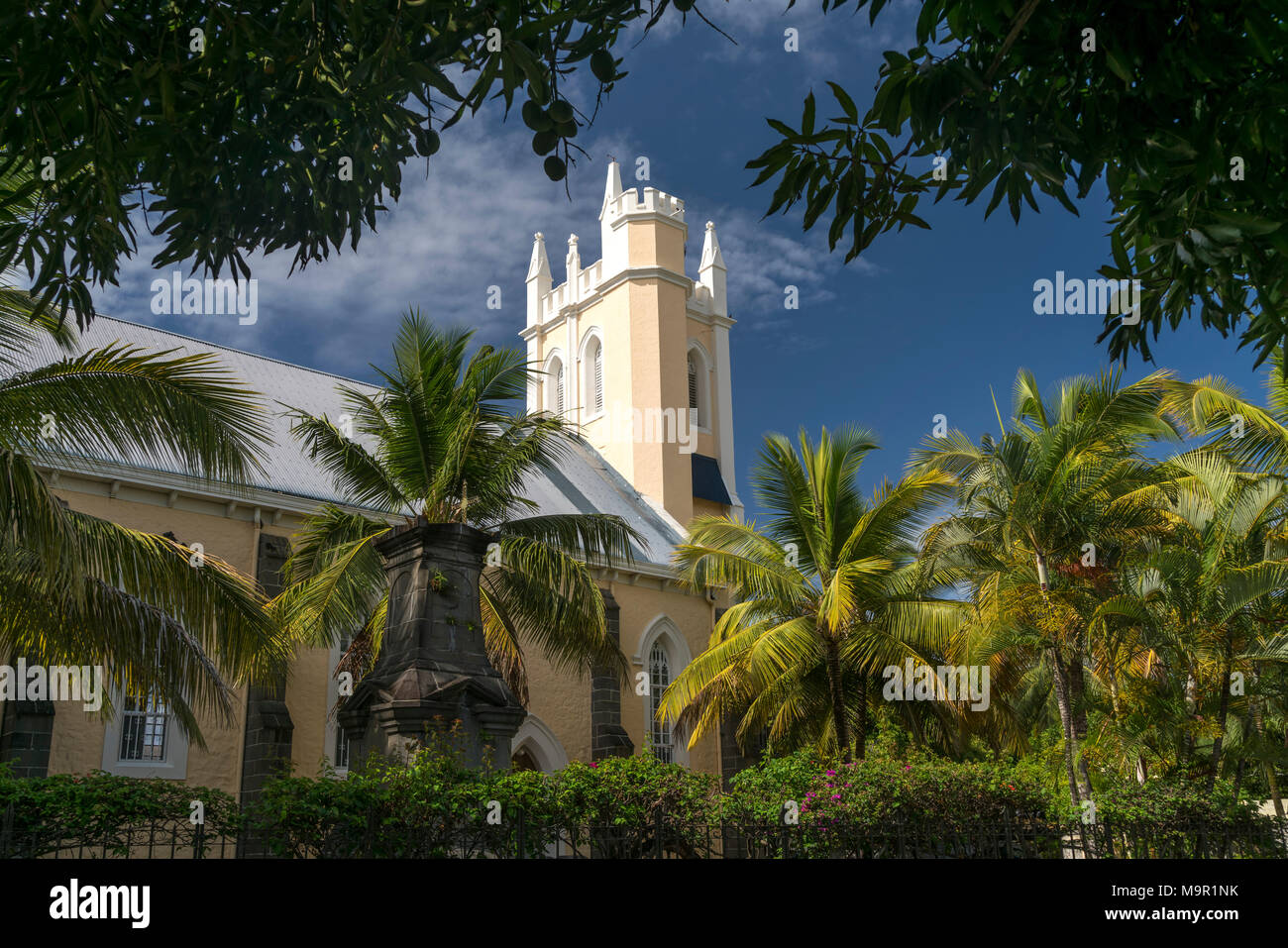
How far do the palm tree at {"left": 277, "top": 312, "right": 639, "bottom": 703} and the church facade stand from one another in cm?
182

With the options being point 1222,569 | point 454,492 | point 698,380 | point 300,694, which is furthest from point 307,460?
point 1222,569

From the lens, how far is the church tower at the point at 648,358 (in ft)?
108

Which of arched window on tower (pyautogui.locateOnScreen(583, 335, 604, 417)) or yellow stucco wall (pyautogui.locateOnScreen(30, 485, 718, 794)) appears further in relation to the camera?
arched window on tower (pyautogui.locateOnScreen(583, 335, 604, 417))

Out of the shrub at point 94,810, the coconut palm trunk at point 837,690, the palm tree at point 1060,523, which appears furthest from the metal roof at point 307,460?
the shrub at point 94,810

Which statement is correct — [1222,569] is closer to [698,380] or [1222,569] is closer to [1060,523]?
[1060,523]

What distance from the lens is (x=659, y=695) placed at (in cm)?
2828

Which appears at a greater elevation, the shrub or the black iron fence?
the shrub

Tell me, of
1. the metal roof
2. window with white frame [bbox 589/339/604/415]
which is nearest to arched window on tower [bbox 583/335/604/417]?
window with white frame [bbox 589/339/604/415]

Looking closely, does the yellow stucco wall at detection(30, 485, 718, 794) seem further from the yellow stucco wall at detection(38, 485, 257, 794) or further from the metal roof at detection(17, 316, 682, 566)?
the metal roof at detection(17, 316, 682, 566)

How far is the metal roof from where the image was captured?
22.2 metres

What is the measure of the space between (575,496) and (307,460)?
25.4ft

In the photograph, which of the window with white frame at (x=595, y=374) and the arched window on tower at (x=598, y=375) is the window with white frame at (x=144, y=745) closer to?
the arched window on tower at (x=598, y=375)

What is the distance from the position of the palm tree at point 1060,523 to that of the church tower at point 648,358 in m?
13.6

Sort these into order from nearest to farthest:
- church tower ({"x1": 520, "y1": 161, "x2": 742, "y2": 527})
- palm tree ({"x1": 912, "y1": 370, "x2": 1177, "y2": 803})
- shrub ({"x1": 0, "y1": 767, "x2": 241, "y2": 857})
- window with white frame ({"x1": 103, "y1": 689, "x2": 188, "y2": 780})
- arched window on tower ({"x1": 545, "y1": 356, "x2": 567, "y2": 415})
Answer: shrub ({"x1": 0, "y1": 767, "x2": 241, "y2": 857}), palm tree ({"x1": 912, "y1": 370, "x2": 1177, "y2": 803}), window with white frame ({"x1": 103, "y1": 689, "x2": 188, "y2": 780}), church tower ({"x1": 520, "y1": 161, "x2": 742, "y2": 527}), arched window on tower ({"x1": 545, "y1": 356, "x2": 567, "y2": 415})
